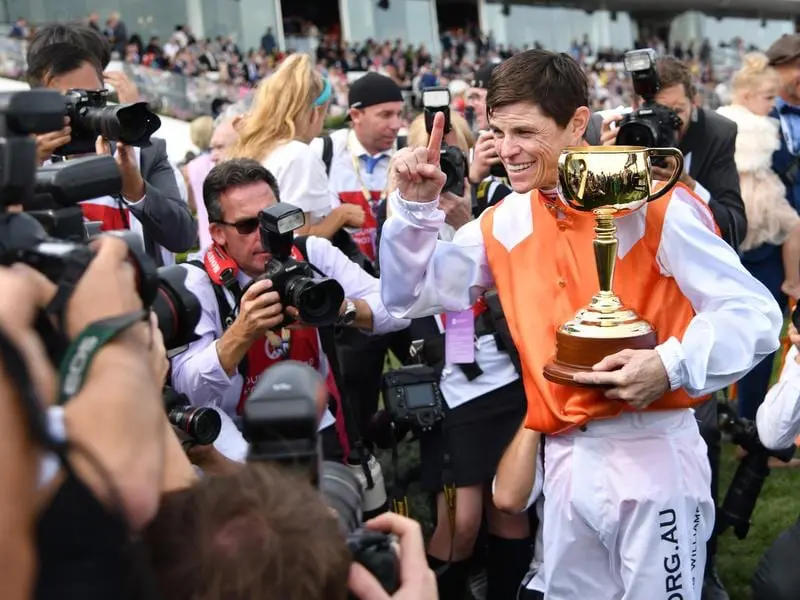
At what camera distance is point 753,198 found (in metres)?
4.86

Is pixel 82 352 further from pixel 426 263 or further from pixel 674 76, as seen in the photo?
pixel 674 76

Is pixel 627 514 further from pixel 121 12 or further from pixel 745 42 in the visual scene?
pixel 745 42

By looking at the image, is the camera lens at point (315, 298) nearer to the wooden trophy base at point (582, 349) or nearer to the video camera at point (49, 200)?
the wooden trophy base at point (582, 349)

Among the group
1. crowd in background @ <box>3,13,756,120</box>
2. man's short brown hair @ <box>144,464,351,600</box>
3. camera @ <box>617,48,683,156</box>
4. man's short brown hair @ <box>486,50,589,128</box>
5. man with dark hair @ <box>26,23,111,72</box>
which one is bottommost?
crowd in background @ <box>3,13,756,120</box>

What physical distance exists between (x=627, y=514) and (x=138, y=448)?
1.49 metres

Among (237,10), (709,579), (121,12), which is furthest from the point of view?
(237,10)

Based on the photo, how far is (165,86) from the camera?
21.7 metres

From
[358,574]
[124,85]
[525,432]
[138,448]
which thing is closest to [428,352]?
[525,432]

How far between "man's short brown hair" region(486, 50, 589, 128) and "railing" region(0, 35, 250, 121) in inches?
734

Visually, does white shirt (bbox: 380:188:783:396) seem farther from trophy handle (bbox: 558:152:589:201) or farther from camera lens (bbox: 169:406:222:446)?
camera lens (bbox: 169:406:222:446)

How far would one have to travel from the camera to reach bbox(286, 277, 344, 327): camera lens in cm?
253

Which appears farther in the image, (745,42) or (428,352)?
(745,42)

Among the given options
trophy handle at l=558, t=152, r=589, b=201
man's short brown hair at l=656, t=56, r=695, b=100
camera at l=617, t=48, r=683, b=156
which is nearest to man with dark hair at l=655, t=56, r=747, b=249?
man's short brown hair at l=656, t=56, r=695, b=100

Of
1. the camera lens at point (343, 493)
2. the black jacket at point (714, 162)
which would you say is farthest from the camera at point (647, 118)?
the camera lens at point (343, 493)
